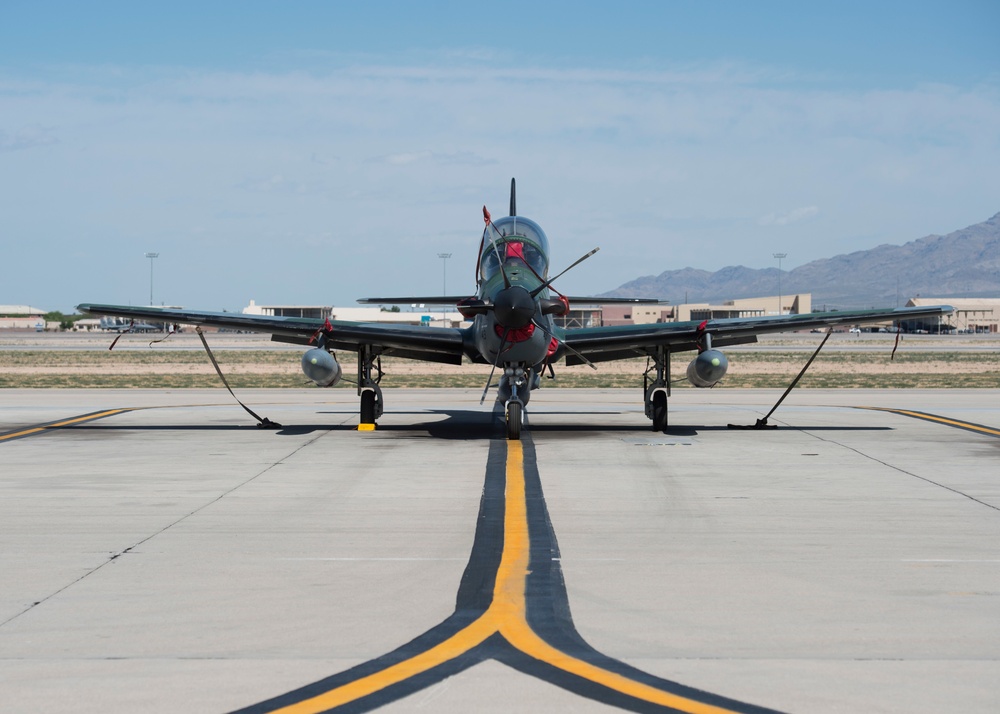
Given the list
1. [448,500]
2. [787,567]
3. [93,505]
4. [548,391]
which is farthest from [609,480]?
[548,391]

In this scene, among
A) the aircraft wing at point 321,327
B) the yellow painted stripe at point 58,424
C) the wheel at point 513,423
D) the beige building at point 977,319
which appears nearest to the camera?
the wheel at point 513,423

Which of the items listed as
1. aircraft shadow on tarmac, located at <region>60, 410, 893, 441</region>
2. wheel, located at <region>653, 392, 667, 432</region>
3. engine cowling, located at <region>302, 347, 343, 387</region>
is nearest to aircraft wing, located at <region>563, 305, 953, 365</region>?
wheel, located at <region>653, 392, 667, 432</region>

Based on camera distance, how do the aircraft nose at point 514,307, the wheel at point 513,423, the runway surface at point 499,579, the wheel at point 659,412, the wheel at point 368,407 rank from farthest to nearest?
the wheel at point 368,407 → the wheel at point 659,412 → the wheel at point 513,423 → the aircraft nose at point 514,307 → the runway surface at point 499,579

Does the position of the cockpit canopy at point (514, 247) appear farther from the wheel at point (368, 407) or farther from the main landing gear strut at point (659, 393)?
the wheel at point (368, 407)

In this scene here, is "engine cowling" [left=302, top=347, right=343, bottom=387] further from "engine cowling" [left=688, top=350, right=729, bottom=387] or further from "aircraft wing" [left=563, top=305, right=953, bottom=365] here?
"engine cowling" [left=688, top=350, right=729, bottom=387]

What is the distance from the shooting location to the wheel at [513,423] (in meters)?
19.1

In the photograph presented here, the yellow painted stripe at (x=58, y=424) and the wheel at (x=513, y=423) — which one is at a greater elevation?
the wheel at (x=513, y=423)

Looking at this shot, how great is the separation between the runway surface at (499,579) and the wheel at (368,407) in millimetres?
4612

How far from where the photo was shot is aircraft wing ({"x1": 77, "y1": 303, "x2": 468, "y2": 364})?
2108cm

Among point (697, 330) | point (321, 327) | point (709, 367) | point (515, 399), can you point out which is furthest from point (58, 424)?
point (709, 367)

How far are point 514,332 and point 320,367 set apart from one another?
420cm

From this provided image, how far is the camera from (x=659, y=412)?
21.2 meters

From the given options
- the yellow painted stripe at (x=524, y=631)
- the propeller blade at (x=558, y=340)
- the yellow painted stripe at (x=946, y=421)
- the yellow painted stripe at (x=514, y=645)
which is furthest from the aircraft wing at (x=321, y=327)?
the yellow painted stripe at (x=514, y=645)

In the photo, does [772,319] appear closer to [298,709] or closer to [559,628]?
[559,628]
